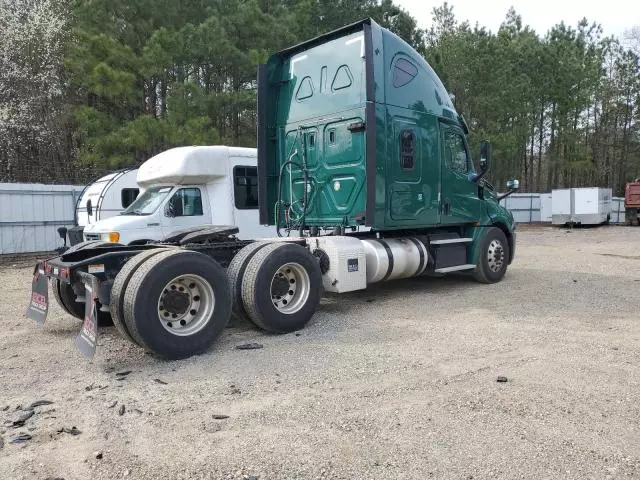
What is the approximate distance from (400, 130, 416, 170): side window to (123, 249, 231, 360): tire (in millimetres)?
3443

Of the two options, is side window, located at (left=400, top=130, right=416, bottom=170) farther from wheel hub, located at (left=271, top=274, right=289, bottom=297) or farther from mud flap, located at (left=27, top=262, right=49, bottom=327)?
mud flap, located at (left=27, top=262, right=49, bottom=327)

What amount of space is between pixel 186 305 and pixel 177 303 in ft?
0.34

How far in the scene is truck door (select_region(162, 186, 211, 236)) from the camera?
34.7 ft

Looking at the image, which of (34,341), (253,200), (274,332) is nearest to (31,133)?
(253,200)

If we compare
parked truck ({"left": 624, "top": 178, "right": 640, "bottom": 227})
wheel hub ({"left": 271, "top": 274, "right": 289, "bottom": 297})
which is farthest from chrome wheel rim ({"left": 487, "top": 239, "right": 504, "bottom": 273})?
parked truck ({"left": 624, "top": 178, "right": 640, "bottom": 227})

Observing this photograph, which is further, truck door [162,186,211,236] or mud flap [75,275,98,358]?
truck door [162,186,211,236]

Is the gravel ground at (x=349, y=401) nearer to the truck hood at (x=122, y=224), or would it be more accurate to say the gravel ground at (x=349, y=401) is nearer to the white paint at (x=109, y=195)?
the truck hood at (x=122, y=224)

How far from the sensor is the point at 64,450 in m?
3.22

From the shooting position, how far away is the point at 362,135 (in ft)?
23.5

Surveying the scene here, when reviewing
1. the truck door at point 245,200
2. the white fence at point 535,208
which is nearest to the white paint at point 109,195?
the truck door at point 245,200

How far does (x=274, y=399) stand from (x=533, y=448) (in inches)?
71.5

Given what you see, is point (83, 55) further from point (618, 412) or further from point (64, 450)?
point (618, 412)

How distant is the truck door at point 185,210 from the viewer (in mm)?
10562

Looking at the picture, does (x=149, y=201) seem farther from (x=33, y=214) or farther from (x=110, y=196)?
(x=33, y=214)
